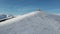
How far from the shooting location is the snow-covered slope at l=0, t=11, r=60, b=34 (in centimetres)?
136

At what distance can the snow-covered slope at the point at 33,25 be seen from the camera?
4.48 ft

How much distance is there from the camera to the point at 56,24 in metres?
1.45

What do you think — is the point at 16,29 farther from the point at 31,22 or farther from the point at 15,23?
the point at 31,22

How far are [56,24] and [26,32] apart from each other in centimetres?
39

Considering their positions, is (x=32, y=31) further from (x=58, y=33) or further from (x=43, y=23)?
(x=58, y=33)

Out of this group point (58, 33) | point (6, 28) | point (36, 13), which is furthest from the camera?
point (36, 13)

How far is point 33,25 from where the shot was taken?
4.75 ft

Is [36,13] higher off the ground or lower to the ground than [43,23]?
higher

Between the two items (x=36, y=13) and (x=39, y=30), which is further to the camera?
(x=36, y=13)

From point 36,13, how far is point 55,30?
35cm

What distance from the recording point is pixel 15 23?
1.50 meters

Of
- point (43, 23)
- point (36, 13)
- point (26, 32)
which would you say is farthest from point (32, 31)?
point (36, 13)

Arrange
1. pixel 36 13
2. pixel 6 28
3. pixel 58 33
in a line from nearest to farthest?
pixel 58 33 → pixel 6 28 → pixel 36 13

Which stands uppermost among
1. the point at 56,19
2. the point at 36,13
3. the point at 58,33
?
the point at 36,13
